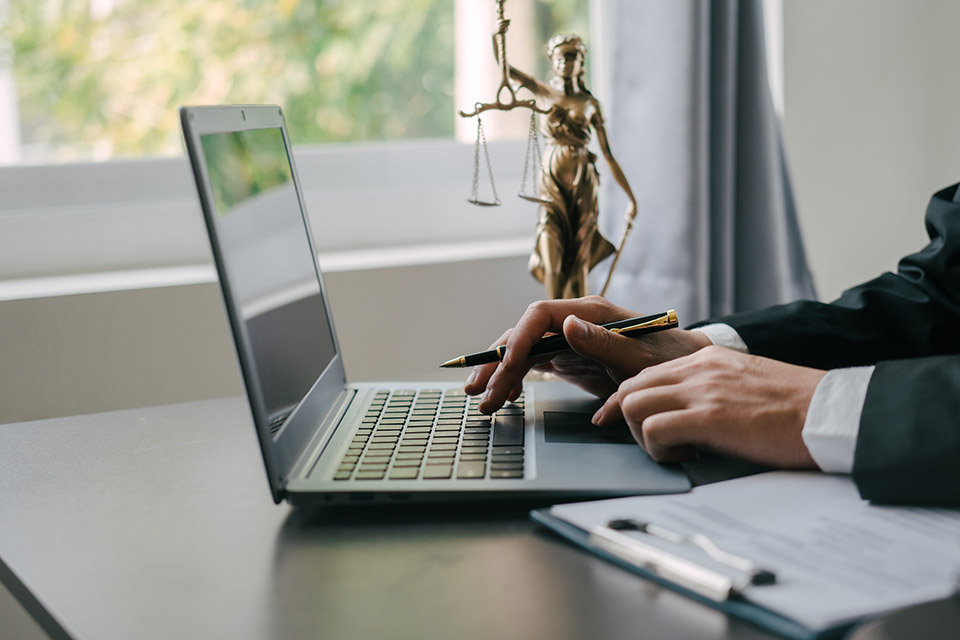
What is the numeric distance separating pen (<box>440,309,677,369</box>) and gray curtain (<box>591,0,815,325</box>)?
2.28 ft

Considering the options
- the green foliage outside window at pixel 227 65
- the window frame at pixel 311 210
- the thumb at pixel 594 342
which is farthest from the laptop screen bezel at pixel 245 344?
the green foliage outside window at pixel 227 65

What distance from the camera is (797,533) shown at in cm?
52

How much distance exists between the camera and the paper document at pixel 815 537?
44 centimetres

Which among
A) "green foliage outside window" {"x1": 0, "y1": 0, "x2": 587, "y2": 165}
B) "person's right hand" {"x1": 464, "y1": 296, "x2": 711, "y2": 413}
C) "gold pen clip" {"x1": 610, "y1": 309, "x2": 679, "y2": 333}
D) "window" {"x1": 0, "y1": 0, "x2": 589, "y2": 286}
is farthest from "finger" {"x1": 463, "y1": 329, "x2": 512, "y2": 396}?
"green foliage outside window" {"x1": 0, "y1": 0, "x2": 587, "y2": 165}

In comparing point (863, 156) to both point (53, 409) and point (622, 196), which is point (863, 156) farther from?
point (53, 409)

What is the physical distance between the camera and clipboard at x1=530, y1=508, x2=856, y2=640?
0.42m

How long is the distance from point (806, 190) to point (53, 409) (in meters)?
1.37

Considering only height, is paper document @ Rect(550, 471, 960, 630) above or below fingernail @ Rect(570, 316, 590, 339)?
below

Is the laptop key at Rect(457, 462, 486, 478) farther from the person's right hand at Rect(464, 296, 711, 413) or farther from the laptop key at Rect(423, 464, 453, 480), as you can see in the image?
the person's right hand at Rect(464, 296, 711, 413)

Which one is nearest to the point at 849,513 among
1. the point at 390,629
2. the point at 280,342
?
the point at 390,629

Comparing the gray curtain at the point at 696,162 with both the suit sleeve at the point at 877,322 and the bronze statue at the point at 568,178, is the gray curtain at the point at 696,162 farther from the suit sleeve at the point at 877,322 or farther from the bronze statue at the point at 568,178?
the suit sleeve at the point at 877,322

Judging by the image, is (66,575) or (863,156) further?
(863,156)

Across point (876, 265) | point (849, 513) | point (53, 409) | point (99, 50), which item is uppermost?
point (99, 50)

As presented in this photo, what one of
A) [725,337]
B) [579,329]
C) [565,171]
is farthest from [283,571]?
[565,171]
